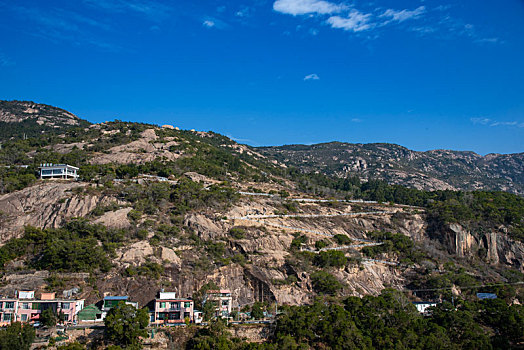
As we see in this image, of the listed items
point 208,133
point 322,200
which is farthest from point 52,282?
point 208,133

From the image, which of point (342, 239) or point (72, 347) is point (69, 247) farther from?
point (342, 239)

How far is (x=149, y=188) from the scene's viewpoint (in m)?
70.6

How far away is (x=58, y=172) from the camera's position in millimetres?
74375

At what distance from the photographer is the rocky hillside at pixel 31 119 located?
134 metres

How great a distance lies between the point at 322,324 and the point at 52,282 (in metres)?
27.0

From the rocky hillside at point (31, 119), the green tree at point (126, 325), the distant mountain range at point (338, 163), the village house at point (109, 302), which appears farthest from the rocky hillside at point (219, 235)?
the distant mountain range at point (338, 163)

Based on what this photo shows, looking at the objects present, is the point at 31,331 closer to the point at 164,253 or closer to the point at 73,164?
the point at 164,253

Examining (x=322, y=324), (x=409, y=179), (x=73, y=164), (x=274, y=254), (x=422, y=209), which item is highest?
(x=409, y=179)

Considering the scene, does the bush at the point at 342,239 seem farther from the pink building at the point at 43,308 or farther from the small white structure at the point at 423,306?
the pink building at the point at 43,308

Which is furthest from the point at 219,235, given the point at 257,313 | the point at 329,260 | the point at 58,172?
Answer: the point at 58,172

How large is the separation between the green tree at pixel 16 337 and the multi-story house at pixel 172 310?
11171 millimetres

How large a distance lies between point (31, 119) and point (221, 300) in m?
124

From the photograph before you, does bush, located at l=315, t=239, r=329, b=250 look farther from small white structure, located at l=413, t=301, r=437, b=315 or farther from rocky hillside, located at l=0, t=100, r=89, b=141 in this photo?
rocky hillside, located at l=0, t=100, r=89, b=141

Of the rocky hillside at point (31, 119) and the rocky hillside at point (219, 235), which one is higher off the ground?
the rocky hillside at point (31, 119)
